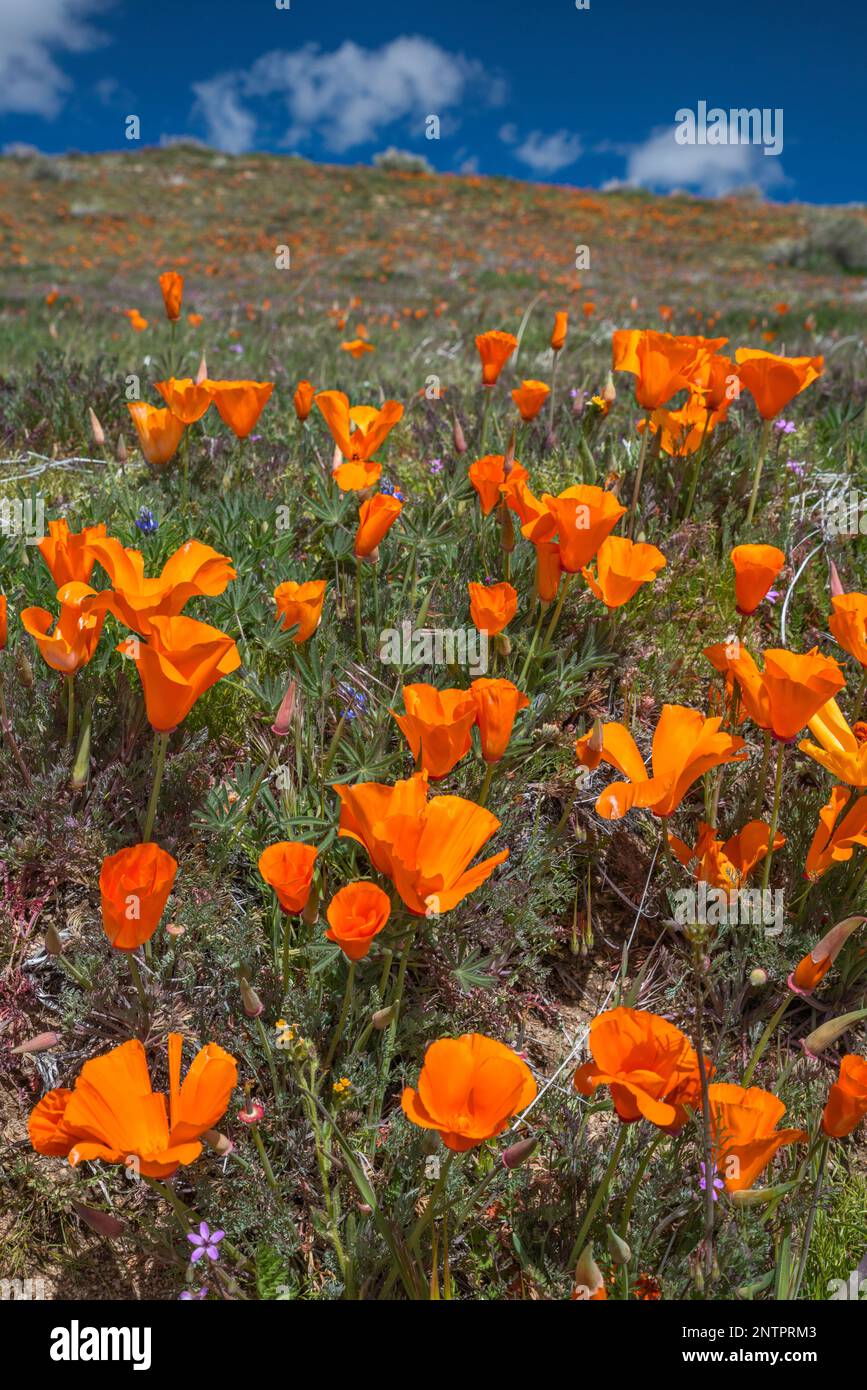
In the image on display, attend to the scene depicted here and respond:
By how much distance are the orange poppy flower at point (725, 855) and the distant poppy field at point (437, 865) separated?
0.01 meters

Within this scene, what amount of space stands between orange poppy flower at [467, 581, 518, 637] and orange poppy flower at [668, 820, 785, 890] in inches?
23.5

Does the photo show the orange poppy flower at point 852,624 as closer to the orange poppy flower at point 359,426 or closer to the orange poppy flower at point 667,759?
the orange poppy flower at point 667,759

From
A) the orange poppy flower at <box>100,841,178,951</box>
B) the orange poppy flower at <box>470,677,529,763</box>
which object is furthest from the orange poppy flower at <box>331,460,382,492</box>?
the orange poppy flower at <box>100,841,178,951</box>

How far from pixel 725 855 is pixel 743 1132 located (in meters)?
0.65

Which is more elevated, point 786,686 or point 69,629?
point 69,629

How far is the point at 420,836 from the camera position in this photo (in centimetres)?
137

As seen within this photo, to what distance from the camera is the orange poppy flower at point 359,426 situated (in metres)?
2.41

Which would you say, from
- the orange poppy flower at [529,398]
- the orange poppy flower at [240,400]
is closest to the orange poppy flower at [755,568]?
the orange poppy flower at [529,398]

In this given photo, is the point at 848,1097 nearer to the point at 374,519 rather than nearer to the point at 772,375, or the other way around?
the point at 374,519

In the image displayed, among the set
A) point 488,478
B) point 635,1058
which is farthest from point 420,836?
point 488,478

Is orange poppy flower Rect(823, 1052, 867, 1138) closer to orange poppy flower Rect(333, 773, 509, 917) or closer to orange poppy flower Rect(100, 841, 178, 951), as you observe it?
orange poppy flower Rect(333, 773, 509, 917)

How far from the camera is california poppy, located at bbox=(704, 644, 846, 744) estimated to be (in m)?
1.59
